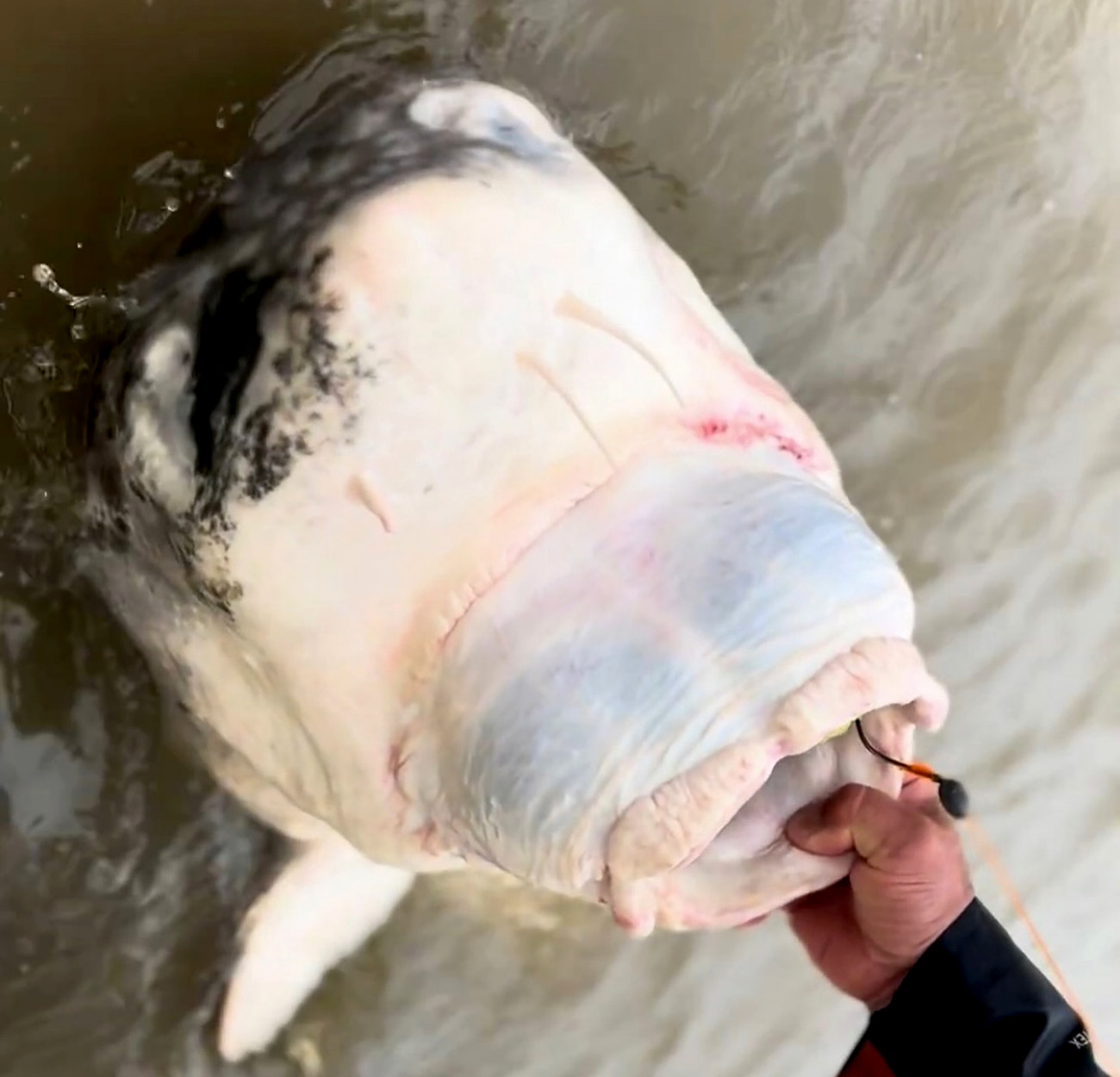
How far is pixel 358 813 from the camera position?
1093mm

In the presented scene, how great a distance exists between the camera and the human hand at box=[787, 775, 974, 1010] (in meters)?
1.10

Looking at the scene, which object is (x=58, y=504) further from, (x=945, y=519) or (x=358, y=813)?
(x=945, y=519)

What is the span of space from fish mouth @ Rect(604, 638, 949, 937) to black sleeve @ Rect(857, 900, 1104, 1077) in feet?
0.47

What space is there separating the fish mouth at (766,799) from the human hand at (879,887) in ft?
0.09

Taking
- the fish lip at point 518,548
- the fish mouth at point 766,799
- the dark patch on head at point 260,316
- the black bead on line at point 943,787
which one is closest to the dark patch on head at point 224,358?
the dark patch on head at point 260,316

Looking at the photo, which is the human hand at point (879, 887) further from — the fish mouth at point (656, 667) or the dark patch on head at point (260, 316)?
the dark patch on head at point (260, 316)

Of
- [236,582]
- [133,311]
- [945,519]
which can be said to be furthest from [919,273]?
[236,582]

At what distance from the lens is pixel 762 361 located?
6.14ft

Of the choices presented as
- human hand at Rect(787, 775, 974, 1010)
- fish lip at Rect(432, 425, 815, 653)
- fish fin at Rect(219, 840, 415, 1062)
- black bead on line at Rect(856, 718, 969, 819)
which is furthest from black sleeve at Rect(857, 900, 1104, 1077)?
fish fin at Rect(219, 840, 415, 1062)

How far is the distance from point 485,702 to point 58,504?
698mm

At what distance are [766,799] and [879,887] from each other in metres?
0.11

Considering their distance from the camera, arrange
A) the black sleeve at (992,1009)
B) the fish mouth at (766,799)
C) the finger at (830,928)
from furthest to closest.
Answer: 1. the finger at (830,928)
2. the black sleeve at (992,1009)
3. the fish mouth at (766,799)

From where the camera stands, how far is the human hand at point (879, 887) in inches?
43.2

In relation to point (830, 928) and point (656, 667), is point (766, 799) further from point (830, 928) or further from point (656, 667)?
point (656, 667)
